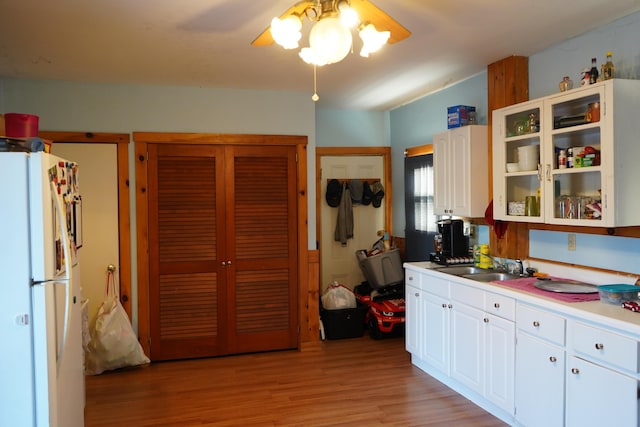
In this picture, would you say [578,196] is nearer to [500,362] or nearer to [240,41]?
[500,362]

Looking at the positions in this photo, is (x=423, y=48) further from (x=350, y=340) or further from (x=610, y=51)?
(x=350, y=340)

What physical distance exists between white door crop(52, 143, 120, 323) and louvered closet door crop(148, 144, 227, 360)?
316mm

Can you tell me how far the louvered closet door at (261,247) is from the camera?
4.47m

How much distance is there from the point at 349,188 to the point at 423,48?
248 cm

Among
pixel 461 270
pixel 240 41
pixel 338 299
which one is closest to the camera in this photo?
pixel 240 41

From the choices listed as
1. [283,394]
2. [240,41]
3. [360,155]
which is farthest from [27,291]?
[360,155]

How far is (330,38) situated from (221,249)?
9.50 ft

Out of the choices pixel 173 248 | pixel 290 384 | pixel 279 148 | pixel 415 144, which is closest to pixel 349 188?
pixel 415 144

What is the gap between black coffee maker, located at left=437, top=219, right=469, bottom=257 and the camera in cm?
414

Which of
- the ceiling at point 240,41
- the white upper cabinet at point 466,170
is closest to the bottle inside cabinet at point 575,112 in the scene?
the ceiling at point 240,41

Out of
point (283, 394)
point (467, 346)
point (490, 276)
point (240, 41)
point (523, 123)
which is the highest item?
point (240, 41)

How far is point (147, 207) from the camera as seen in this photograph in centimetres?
429

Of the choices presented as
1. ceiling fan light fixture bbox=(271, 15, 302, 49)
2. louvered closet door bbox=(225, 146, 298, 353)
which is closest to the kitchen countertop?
louvered closet door bbox=(225, 146, 298, 353)

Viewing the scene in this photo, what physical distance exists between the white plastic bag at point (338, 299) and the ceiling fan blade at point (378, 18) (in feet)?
10.3
